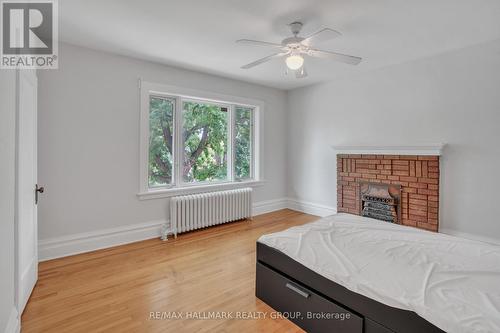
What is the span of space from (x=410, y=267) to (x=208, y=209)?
9.49 feet

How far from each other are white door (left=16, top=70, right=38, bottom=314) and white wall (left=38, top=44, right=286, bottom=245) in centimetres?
66

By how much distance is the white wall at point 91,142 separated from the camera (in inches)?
113

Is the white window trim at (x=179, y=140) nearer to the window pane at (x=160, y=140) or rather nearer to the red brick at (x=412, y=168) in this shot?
the window pane at (x=160, y=140)

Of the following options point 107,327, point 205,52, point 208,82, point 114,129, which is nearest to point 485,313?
point 107,327

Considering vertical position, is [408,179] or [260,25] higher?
[260,25]

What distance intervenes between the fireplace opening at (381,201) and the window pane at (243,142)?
2108 millimetres

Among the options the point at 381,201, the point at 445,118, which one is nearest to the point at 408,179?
the point at 381,201

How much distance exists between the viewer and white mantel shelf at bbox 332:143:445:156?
328 centimetres

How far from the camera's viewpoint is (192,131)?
13.5 feet

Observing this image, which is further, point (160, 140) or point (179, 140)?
point (179, 140)

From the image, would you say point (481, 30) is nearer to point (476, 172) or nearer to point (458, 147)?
point (458, 147)

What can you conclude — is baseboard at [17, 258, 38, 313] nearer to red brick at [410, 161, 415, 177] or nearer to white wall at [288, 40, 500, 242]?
white wall at [288, 40, 500, 242]

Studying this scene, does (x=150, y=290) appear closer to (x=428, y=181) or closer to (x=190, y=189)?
(x=190, y=189)

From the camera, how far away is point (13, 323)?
1554mm
